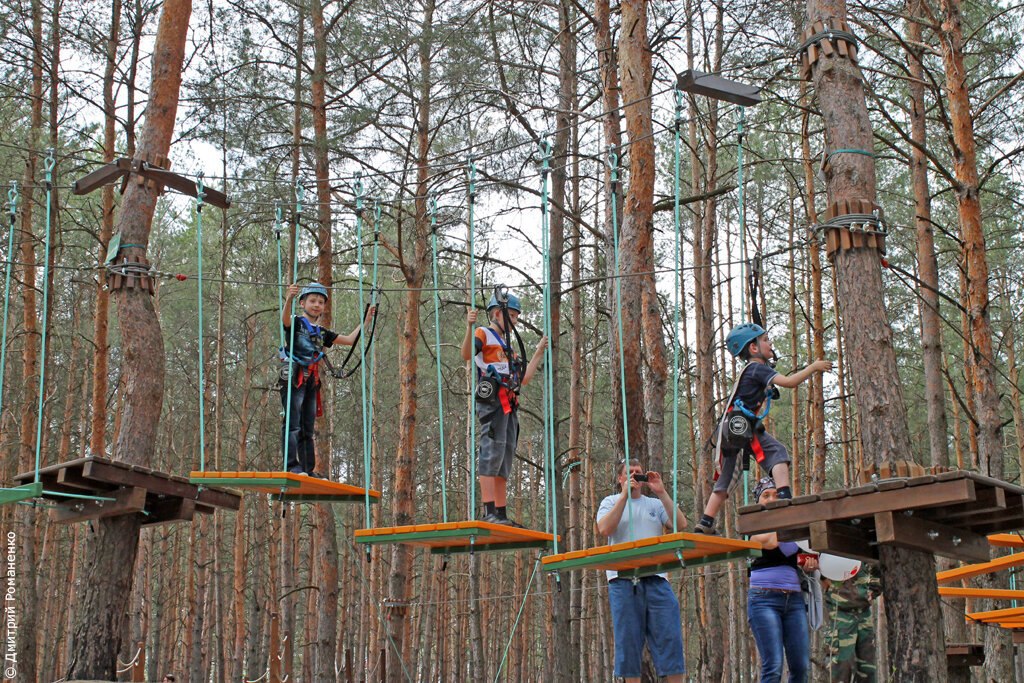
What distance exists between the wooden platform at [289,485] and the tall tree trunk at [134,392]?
1.43m

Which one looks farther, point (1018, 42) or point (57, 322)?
point (57, 322)

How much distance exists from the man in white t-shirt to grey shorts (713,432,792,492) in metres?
0.33

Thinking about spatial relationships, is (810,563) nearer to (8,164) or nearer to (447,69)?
(447,69)

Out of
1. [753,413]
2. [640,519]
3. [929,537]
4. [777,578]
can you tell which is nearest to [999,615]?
[929,537]

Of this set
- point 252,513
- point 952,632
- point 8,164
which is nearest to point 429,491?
point 252,513

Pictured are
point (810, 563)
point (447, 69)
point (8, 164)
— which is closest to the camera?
point (810, 563)

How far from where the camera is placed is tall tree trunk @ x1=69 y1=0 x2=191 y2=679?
7414mm

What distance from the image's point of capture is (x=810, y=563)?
6211mm

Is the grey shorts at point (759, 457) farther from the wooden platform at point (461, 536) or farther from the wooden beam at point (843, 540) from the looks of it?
the wooden platform at point (461, 536)

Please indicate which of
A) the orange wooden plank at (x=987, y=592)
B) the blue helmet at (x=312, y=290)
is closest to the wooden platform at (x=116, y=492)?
the blue helmet at (x=312, y=290)

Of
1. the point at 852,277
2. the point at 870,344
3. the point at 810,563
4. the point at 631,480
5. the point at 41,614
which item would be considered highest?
the point at 852,277

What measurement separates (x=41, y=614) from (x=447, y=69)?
1579cm

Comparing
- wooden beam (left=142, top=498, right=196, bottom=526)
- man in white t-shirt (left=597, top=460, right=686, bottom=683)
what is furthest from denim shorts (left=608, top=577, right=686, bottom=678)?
wooden beam (left=142, top=498, right=196, bottom=526)

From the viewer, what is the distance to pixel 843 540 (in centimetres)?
553
